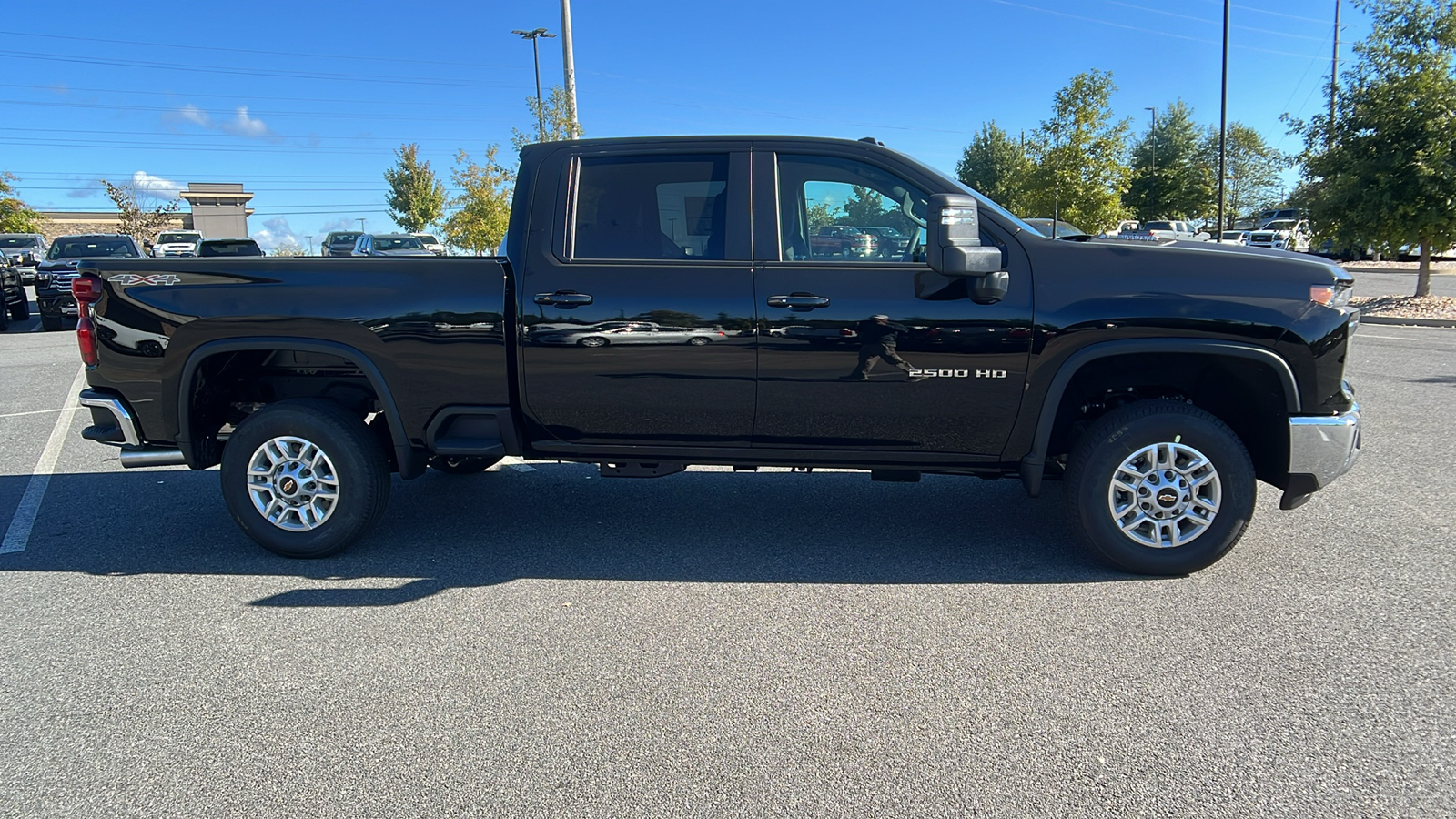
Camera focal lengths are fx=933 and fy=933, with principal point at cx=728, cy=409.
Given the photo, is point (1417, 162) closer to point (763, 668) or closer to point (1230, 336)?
point (1230, 336)

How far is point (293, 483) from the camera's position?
4.70 meters

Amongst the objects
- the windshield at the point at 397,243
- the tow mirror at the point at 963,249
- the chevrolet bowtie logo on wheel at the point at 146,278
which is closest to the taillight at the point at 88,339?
the chevrolet bowtie logo on wheel at the point at 146,278

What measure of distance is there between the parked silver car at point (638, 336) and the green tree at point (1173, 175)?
156 ft

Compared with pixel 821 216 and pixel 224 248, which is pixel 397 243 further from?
pixel 821 216

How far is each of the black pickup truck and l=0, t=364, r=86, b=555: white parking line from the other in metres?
1.01

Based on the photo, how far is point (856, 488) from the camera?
6090 millimetres

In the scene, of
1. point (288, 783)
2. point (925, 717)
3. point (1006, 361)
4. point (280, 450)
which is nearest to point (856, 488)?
point (1006, 361)

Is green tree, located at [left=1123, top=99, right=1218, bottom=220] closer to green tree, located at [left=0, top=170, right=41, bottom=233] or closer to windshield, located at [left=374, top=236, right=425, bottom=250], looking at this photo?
windshield, located at [left=374, top=236, right=425, bottom=250]

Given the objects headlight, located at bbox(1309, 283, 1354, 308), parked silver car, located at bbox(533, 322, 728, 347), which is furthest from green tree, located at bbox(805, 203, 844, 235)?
headlight, located at bbox(1309, 283, 1354, 308)

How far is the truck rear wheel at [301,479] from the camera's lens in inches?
185

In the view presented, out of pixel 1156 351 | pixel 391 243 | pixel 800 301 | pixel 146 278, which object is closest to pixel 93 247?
pixel 391 243

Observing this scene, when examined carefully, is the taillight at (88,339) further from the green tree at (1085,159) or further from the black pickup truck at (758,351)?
the green tree at (1085,159)

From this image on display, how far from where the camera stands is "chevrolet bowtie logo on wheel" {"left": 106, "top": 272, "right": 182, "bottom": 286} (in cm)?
465

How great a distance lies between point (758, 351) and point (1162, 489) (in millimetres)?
1978
